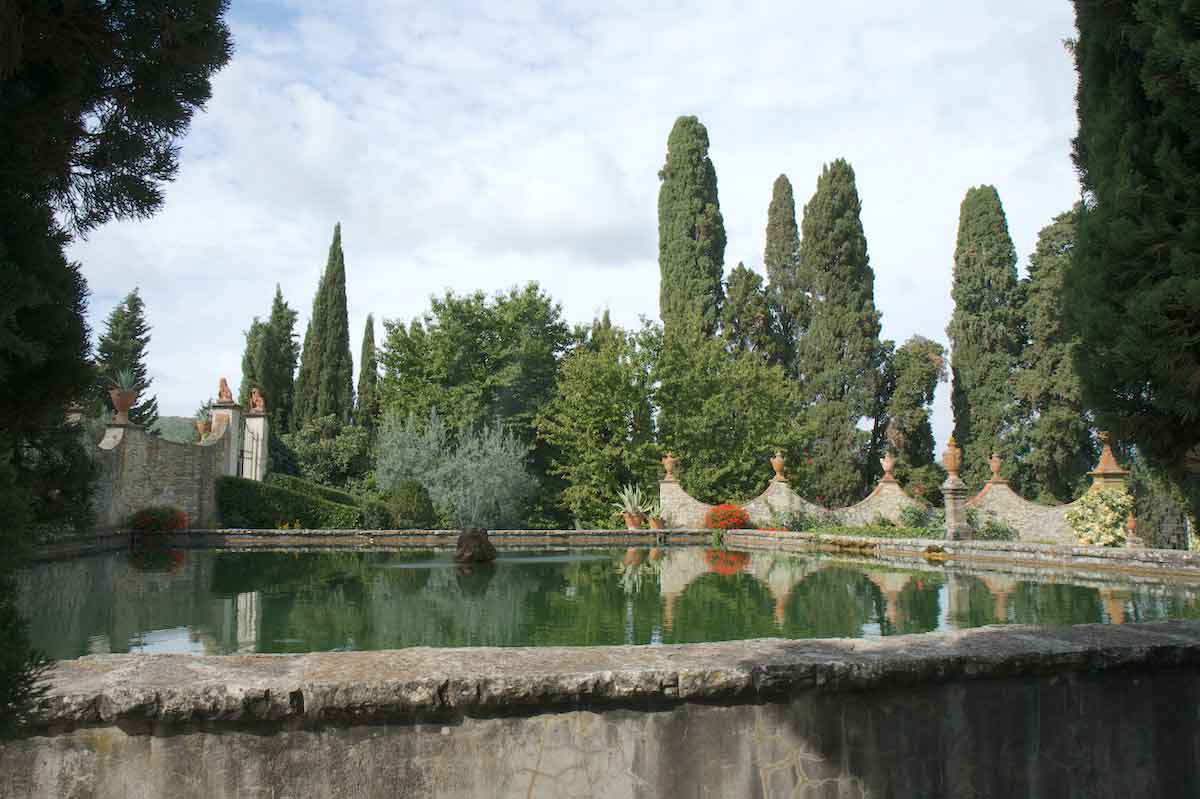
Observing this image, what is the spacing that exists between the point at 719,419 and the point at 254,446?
14230 millimetres

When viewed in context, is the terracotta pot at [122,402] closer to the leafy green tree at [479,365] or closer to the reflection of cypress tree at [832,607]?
the leafy green tree at [479,365]

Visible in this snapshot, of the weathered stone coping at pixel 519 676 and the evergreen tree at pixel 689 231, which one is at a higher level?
the evergreen tree at pixel 689 231

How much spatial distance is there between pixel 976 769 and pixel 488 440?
20.5 metres

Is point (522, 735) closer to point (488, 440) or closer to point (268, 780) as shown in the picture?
point (268, 780)

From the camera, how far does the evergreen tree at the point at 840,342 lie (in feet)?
91.5

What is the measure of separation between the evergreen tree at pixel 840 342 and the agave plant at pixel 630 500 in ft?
22.8

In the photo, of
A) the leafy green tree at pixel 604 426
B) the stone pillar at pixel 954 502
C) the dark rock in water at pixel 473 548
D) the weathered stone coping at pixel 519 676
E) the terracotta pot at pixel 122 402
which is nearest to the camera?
the weathered stone coping at pixel 519 676

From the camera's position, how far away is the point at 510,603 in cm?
851

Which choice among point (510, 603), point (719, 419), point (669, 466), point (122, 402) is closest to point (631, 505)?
point (669, 466)

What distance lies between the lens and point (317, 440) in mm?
30094

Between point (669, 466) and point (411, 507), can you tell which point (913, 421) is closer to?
point (669, 466)

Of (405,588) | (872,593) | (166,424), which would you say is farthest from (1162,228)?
(166,424)

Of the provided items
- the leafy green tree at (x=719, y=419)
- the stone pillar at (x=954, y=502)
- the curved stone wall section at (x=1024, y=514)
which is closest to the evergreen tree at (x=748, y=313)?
the leafy green tree at (x=719, y=419)

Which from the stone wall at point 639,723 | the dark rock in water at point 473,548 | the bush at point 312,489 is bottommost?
the stone wall at point 639,723
